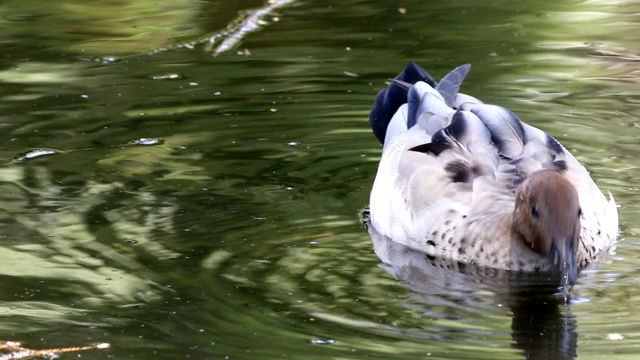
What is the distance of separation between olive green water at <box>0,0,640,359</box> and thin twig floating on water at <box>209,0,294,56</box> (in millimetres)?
60

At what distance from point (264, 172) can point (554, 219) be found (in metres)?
2.95

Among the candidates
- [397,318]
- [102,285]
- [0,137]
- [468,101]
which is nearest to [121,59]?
[0,137]

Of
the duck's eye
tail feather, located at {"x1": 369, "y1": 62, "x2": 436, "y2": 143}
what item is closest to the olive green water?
tail feather, located at {"x1": 369, "y1": 62, "x2": 436, "y2": 143}

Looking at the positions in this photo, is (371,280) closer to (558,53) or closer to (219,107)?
(219,107)

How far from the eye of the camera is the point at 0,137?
11.7 meters

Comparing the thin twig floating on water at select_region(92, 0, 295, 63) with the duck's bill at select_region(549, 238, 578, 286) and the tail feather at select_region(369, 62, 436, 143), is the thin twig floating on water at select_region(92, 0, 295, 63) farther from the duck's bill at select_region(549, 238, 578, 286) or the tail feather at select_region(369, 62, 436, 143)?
the duck's bill at select_region(549, 238, 578, 286)

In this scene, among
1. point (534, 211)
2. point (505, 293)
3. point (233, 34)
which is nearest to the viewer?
point (505, 293)

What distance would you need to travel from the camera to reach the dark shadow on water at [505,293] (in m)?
7.36

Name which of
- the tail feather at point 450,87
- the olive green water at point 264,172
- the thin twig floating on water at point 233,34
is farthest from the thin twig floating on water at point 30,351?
the thin twig floating on water at point 233,34

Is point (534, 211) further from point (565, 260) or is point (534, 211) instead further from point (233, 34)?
point (233, 34)

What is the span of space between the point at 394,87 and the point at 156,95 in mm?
3057

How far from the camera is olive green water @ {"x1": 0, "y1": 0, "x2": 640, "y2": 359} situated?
7539 mm

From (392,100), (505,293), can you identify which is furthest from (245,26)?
(505,293)

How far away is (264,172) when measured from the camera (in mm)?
10672
